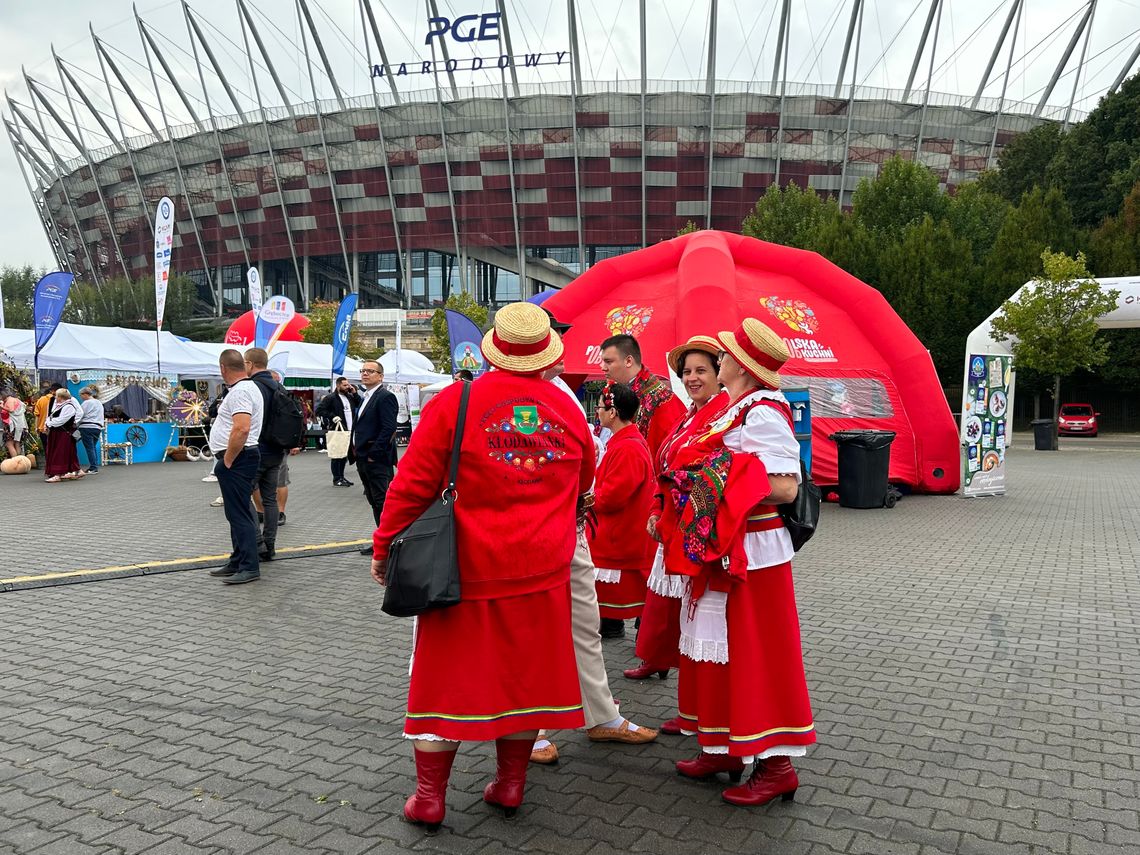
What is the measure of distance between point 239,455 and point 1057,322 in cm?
2580

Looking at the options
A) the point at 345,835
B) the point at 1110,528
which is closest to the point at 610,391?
the point at 345,835

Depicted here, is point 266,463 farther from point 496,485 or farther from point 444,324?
point 444,324

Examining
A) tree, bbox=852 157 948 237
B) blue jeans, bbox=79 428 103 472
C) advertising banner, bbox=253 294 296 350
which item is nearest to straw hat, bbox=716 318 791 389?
blue jeans, bbox=79 428 103 472

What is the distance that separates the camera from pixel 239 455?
708 centimetres

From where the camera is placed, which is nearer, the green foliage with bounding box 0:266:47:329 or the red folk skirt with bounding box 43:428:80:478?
the red folk skirt with bounding box 43:428:80:478

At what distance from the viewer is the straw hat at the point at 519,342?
3230mm

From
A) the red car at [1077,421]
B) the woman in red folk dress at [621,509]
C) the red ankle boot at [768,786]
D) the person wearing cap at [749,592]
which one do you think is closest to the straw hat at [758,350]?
the person wearing cap at [749,592]

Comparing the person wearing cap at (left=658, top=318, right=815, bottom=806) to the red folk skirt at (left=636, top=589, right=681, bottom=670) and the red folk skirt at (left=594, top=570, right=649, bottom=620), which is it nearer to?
the red folk skirt at (left=636, top=589, right=681, bottom=670)

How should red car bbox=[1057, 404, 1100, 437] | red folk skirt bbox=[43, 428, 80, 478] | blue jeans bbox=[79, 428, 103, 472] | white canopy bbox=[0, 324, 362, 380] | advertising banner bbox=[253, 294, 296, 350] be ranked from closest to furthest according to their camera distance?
red folk skirt bbox=[43, 428, 80, 478] < blue jeans bbox=[79, 428, 103, 472] < white canopy bbox=[0, 324, 362, 380] < advertising banner bbox=[253, 294, 296, 350] < red car bbox=[1057, 404, 1100, 437]

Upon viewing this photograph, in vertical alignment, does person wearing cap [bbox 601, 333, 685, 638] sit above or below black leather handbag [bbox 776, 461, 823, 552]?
above

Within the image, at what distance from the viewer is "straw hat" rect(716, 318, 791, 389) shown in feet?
11.1

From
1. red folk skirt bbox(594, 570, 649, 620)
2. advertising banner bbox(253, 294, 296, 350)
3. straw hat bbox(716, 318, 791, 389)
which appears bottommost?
red folk skirt bbox(594, 570, 649, 620)

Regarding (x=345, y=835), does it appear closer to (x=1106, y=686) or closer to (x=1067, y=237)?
(x=1106, y=686)

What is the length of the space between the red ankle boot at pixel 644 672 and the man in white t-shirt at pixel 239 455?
3708 millimetres
